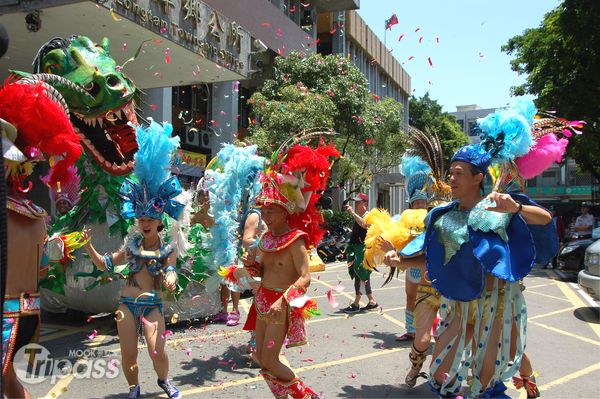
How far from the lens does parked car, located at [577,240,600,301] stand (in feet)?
25.1

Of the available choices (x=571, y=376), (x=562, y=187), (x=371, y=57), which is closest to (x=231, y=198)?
(x=571, y=376)

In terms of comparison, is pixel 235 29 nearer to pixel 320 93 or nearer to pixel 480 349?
pixel 320 93

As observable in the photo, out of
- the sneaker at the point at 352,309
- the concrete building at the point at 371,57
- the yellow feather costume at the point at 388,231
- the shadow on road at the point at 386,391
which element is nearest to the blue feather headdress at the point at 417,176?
the yellow feather costume at the point at 388,231

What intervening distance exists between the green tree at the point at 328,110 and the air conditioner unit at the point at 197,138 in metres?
1.79

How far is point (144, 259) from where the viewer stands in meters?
4.26

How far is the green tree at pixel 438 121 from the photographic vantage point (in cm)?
4519

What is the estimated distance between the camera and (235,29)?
12.4 metres

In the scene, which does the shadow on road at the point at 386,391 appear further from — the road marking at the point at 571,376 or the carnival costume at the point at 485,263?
the road marking at the point at 571,376

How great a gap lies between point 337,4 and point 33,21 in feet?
68.8

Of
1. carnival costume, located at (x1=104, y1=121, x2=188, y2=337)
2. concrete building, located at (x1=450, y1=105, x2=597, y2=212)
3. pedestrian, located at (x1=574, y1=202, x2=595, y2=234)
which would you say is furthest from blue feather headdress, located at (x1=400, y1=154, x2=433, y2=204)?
concrete building, located at (x1=450, y1=105, x2=597, y2=212)

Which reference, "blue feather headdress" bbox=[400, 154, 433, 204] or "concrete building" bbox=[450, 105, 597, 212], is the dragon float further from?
"concrete building" bbox=[450, 105, 597, 212]

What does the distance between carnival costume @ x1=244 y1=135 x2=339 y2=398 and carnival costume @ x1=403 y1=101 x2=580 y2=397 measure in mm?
938

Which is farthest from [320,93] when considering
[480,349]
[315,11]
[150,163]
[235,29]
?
[480,349]

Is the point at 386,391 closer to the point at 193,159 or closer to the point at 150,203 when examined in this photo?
the point at 150,203
